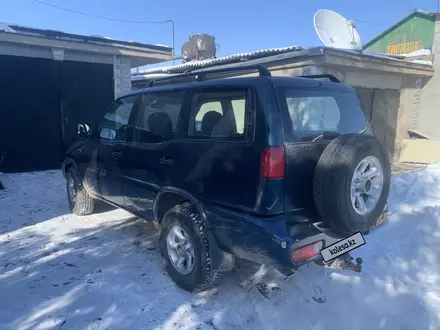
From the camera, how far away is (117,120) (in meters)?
4.30

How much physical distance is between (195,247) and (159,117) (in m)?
1.39

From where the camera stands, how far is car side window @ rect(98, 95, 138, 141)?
4074 mm

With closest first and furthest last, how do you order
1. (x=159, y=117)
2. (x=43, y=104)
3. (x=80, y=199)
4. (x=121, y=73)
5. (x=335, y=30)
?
1. (x=159, y=117)
2. (x=80, y=199)
3. (x=335, y=30)
4. (x=43, y=104)
5. (x=121, y=73)

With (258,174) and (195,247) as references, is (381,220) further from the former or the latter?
(195,247)

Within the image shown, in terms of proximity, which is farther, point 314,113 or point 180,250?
point 180,250

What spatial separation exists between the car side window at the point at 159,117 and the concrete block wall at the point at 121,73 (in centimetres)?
617

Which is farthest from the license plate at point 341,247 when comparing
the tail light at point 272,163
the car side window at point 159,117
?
the car side window at point 159,117

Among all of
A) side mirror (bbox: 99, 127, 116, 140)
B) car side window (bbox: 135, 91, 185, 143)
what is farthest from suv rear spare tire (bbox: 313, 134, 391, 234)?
side mirror (bbox: 99, 127, 116, 140)

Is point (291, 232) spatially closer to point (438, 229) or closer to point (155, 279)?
point (155, 279)

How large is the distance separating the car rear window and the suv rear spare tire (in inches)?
11.0

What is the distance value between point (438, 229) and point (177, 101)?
343cm

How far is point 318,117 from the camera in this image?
9.68ft

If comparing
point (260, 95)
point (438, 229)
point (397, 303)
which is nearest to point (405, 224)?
point (438, 229)

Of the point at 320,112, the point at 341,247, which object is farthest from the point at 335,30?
the point at 341,247
